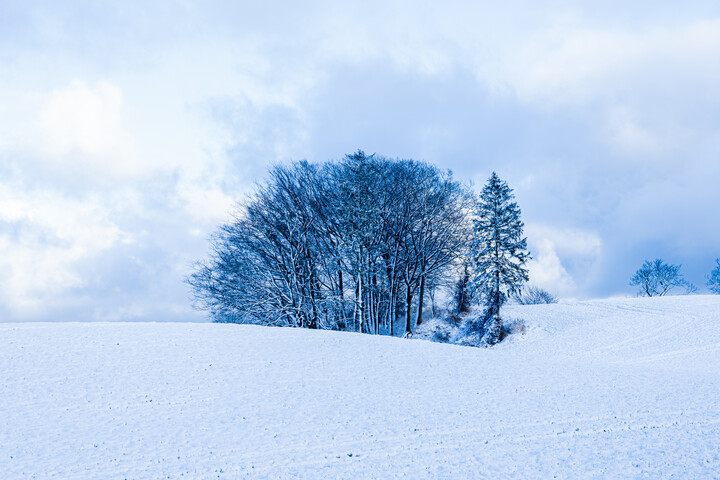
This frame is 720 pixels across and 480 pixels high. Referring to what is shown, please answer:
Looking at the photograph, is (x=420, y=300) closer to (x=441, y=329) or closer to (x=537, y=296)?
(x=441, y=329)

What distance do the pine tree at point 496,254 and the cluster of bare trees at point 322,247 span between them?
15.0 feet

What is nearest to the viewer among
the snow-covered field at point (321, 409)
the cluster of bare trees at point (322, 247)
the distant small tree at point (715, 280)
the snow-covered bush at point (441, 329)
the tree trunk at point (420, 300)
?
the snow-covered field at point (321, 409)

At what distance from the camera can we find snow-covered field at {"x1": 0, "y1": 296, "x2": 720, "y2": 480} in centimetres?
881

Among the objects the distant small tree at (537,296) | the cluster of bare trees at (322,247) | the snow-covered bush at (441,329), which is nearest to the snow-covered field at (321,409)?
the cluster of bare trees at (322,247)

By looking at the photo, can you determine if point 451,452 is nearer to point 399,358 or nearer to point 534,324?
point 399,358

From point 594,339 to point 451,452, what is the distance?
23828 millimetres

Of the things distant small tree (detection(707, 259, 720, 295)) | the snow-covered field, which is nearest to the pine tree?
the snow-covered field

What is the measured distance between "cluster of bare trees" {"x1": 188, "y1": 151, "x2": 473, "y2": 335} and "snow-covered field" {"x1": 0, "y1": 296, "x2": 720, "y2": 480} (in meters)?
6.86

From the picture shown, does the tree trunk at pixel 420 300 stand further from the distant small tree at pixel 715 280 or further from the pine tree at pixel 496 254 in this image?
the distant small tree at pixel 715 280

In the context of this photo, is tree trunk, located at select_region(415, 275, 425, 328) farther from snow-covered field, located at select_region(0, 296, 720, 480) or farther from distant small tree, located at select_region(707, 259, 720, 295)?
distant small tree, located at select_region(707, 259, 720, 295)

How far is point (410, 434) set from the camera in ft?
33.1

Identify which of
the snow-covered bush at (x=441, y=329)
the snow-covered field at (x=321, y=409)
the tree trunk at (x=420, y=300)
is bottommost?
the snow-covered field at (x=321, y=409)

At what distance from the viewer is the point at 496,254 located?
31562 mm

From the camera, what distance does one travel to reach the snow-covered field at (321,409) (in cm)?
881
